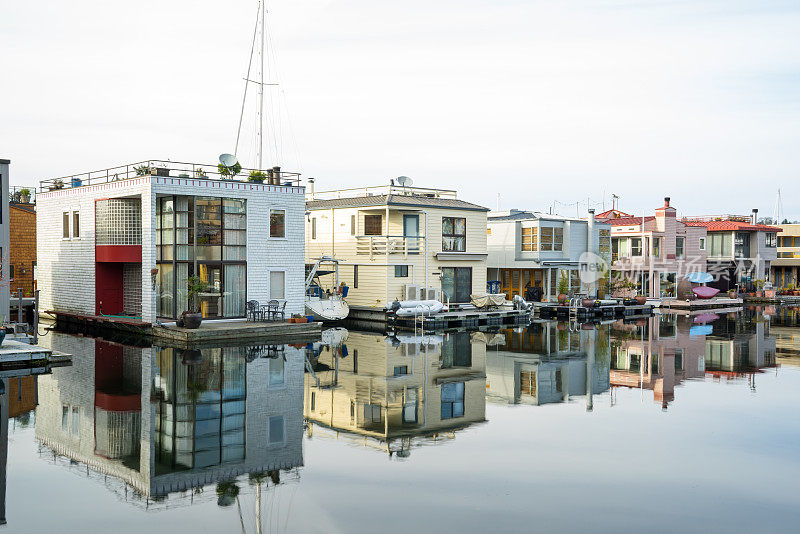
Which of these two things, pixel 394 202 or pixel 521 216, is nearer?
pixel 394 202

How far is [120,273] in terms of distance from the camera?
32062 millimetres

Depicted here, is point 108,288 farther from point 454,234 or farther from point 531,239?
point 531,239

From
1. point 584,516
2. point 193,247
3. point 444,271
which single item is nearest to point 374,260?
point 444,271

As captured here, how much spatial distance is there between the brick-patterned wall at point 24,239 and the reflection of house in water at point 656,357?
95.0 feet

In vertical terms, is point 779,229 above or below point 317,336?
above

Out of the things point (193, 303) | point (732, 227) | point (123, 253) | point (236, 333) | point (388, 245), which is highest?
point (732, 227)

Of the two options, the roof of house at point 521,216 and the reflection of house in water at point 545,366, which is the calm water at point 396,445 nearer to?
the reflection of house in water at point 545,366

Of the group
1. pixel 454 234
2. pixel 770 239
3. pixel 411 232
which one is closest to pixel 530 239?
pixel 454 234

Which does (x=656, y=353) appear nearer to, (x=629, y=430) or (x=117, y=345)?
(x=629, y=430)

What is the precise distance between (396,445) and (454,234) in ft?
88.1

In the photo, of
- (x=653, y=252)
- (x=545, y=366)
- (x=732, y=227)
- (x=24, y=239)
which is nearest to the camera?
(x=545, y=366)

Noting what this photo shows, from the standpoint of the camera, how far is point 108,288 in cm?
3167

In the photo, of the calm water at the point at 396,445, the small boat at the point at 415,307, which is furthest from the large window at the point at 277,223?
the calm water at the point at 396,445

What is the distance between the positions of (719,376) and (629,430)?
847 centimetres
